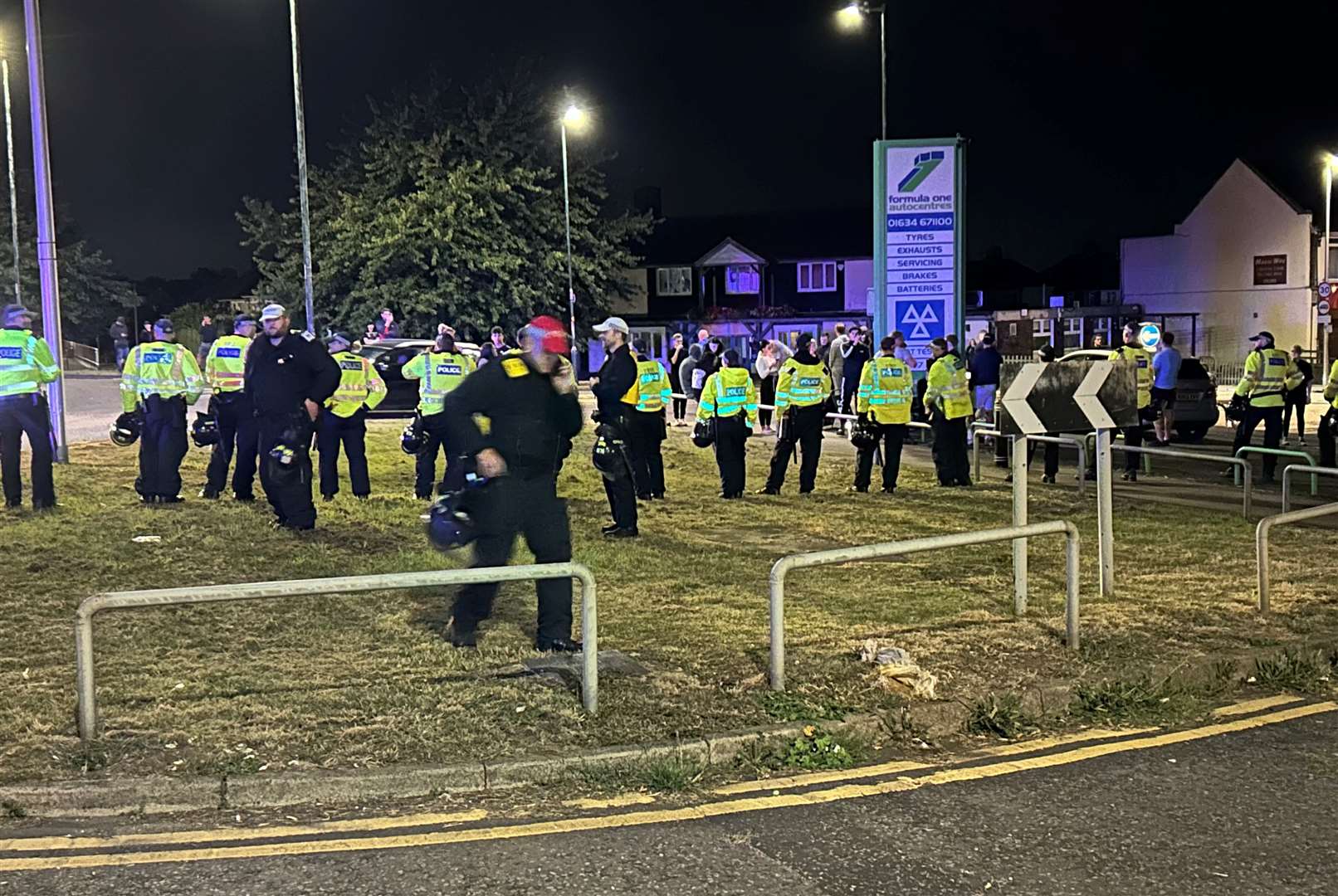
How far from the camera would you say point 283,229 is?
43.8 metres

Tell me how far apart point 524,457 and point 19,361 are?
653 cm

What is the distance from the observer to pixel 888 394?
13.4 m

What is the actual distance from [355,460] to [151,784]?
807 cm

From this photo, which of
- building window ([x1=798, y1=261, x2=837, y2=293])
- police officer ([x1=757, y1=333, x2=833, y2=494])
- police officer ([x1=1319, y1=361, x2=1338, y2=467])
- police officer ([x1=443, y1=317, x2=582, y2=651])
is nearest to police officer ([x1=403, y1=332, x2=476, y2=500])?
police officer ([x1=757, y1=333, x2=833, y2=494])

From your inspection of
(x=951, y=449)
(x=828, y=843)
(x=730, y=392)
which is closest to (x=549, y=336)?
(x=828, y=843)

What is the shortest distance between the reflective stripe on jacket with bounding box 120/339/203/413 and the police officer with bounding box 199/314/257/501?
0.26 meters

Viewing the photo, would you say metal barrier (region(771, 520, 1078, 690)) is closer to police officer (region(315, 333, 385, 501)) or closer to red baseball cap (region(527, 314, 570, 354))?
red baseball cap (region(527, 314, 570, 354))

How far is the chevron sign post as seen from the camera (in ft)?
24.3

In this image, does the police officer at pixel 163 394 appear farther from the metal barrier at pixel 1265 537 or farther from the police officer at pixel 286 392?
the metal barrier at pixel 1265 537

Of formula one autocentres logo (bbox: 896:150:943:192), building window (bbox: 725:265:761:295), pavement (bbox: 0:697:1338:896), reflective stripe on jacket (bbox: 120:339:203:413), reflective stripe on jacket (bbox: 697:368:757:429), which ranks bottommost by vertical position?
pavement (bbox: 0:697:1338:896)

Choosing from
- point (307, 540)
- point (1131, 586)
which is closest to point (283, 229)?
point (307, 540)

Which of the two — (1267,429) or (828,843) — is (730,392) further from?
(828,843)

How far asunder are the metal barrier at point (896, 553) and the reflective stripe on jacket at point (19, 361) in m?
7.72

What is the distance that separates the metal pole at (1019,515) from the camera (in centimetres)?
743
